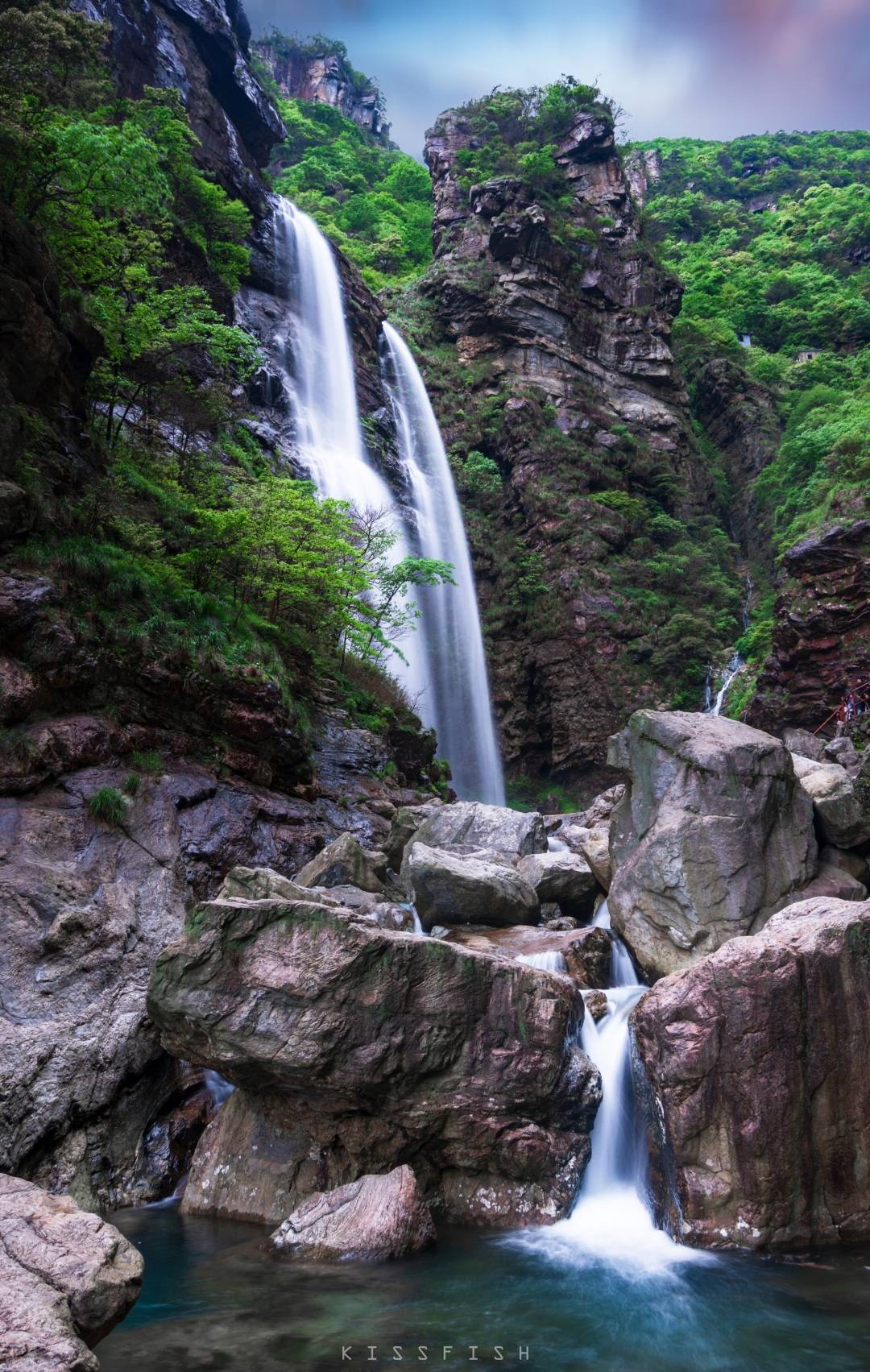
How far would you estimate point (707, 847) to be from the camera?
32.8 feet

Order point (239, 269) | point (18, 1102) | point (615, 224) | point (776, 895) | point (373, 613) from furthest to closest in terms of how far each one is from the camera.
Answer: point (615, 224)
point (239, 269)
point (373, 613)
point (776, 895)
point (18, 1102)

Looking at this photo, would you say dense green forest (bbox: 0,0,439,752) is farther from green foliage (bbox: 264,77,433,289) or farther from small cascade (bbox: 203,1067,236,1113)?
green foliage (bbox: 264,77,433,289)

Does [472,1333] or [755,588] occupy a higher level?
[755,588]

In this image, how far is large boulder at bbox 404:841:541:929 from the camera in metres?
11.2

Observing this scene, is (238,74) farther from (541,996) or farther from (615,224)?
(541,996)

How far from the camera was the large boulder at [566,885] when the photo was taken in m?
12.7

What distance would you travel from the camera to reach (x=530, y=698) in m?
32.2

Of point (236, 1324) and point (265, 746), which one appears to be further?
point (265, 746)

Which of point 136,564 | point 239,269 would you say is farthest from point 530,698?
point 136,564

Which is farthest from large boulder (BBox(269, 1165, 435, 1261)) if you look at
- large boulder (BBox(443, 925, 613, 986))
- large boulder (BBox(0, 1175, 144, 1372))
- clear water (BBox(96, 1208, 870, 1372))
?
large boulder (BBox(443, 925, 613, 986))

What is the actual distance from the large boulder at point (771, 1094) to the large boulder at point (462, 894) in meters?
4.60

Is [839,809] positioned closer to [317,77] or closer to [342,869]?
[342,869]

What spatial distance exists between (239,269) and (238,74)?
41.2 feet

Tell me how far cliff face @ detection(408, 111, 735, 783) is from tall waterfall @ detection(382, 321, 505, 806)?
43.9 inches
